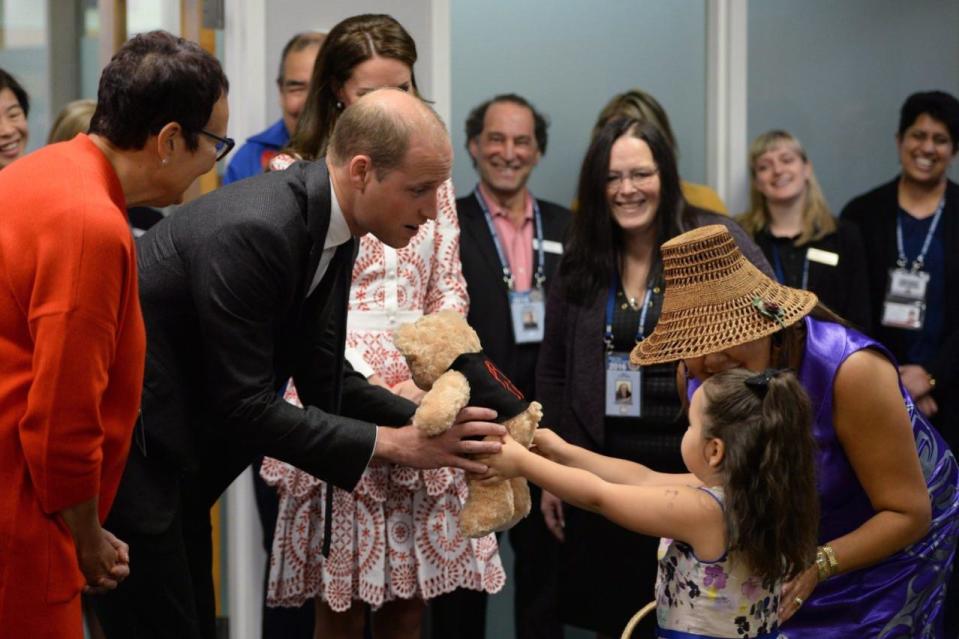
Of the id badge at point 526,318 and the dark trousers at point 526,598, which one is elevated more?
the id badge at point 526,318

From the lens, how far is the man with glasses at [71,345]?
201 centimetres

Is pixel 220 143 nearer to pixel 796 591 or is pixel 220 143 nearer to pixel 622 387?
pixel 796 591

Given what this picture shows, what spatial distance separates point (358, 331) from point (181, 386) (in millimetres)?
853

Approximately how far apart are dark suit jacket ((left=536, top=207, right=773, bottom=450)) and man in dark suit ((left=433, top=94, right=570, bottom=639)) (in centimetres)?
36

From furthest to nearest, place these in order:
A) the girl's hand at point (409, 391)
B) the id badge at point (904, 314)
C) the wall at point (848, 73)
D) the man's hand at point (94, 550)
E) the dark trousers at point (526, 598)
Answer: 1. the wall at point (848, 73)
2. the id badge at point (904, 314)
3. the dark trousers at point (526, 598)
4. the girl's hand at point (409, 391)
5. the man's hand at point (94, 550)

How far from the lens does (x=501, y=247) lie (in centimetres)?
466

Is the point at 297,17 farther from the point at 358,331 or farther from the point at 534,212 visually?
the point at 358,331

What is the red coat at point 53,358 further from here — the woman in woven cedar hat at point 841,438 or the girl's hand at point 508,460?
the woman in woven cedar hat at point 841,438

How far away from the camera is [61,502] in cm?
209

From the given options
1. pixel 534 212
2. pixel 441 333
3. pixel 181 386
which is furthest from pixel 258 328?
pixel 534 212

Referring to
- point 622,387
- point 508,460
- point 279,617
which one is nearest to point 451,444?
point 508,460

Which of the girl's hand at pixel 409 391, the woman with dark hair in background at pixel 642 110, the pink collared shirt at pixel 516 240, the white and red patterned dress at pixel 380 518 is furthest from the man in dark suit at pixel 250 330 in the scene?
the woman with dark hair in background at pixel 642 110

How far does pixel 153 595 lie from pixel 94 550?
336 millimetres

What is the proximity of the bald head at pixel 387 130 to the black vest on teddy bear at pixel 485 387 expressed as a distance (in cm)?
42
